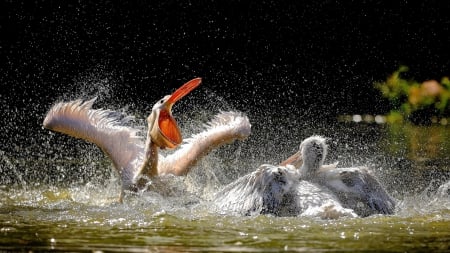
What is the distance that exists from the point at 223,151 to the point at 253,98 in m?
4.06

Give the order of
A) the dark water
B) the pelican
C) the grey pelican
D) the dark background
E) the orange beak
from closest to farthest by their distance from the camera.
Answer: the grey pelican → the orange beak → the pelican → the dark water → the dark background

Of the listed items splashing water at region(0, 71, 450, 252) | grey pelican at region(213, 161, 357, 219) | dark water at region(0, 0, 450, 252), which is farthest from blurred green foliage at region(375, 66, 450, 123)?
grey pelican at region(213, 161, 357, 219)

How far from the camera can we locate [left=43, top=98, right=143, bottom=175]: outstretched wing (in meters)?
6.58

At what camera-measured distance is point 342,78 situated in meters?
13.7

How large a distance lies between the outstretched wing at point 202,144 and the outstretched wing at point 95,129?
25cm

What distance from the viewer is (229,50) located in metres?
13.4

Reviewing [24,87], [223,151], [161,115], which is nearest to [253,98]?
[24,87]

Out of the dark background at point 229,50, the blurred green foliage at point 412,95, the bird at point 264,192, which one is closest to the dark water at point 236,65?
the dark background at point 229,50

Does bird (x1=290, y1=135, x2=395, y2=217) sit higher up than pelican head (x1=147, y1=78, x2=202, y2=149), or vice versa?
pelican head (x1=147, y1=78, x2=202, y2=149)

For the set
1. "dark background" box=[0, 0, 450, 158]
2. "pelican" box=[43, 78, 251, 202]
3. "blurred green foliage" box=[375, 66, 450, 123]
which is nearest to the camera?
"pelican" box=[43, 78, 251, 202]

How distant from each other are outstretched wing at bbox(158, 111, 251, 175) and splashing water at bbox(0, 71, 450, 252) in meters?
0.11

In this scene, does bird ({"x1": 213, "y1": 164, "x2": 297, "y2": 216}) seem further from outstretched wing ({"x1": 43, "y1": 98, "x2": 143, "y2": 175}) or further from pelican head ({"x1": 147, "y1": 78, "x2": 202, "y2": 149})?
outstretched wing ({"x1": 43, "y1": 98, "x2": 143, "y2": 175})

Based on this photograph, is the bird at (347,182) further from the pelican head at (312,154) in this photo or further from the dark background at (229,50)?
the dark background at (229,50)

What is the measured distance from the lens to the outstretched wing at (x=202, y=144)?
648 centimetres
